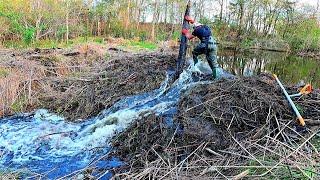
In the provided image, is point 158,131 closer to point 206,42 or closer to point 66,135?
point 66,135

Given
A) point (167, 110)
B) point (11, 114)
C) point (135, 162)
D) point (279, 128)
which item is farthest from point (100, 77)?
point (279, 128)

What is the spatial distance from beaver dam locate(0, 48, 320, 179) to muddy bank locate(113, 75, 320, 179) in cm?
1

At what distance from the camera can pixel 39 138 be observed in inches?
240

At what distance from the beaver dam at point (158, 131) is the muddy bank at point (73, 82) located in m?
0.03

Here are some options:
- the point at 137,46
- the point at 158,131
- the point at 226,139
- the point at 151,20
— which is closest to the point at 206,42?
the point at 158,131

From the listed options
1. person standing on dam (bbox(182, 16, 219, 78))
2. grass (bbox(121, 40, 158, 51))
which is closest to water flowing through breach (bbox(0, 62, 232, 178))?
person standing on dam (bbox(182, 16, 219, 78))

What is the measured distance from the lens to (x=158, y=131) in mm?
5551

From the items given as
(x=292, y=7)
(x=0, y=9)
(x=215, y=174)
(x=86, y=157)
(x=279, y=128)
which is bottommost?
(x=86, y=157)

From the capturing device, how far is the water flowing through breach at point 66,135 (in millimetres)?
5281

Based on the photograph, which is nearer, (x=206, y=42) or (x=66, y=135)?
(x=66, y=135)

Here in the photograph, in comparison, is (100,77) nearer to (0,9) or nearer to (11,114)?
(11,114)

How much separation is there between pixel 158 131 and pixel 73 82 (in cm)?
422

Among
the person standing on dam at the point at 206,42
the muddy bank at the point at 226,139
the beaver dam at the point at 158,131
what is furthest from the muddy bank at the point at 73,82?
the muddy bank at the point at 226,139

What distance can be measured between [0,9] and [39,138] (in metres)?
13.6
